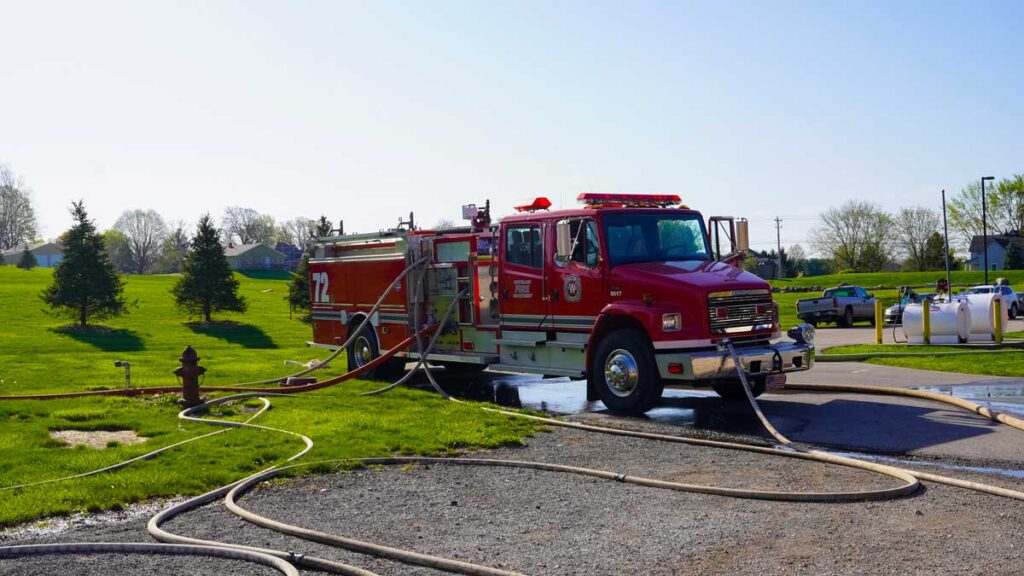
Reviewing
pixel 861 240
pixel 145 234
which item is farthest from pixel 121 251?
pixel 861 240

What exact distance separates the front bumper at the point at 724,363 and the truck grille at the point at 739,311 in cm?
30

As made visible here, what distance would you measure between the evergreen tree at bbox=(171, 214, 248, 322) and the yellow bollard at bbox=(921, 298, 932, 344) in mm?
30917

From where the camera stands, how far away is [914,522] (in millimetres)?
6289

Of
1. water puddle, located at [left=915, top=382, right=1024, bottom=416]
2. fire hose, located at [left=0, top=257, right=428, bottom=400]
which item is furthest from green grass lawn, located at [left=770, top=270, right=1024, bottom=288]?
fire hose, located at [left=0, top=257, right=428, bottom=400]

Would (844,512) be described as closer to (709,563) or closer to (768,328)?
(709,563)

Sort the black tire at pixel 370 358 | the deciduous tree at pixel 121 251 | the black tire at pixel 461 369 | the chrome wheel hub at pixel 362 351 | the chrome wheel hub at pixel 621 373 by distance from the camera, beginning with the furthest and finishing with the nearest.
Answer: the deciduous tree at pixel 121 251, the black tire at pixel 461 369, the chrome wheel hub at pixel 362 351, the black tire at pixel 370 358, the chrome wheel hub at pixel 621 373

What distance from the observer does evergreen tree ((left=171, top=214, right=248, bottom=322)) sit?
43375 mm

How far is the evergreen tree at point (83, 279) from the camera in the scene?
39031mm

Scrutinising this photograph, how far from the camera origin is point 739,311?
12156 mm

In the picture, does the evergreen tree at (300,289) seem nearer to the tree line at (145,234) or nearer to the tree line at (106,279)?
the tree line at (106,279)

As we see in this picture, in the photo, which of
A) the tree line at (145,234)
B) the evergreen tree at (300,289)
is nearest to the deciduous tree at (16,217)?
the tree line at (145,234)

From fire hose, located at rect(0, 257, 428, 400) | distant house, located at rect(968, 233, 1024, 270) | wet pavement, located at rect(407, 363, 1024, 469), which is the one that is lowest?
wet pavement, located at rect(407, 363, 1024, 469)

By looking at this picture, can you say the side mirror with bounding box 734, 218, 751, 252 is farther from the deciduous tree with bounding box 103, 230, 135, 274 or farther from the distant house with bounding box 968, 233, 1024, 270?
the deciduous tree with bounding box 103, 230, 135, 274

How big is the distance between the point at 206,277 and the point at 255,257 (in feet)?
258
